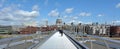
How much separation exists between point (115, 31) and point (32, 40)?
283 feet

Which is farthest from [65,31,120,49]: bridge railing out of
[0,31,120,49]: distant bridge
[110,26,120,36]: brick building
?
[110,26,120,36]: brick building

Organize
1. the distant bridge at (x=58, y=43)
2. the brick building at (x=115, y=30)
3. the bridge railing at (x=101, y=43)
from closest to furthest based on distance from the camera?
the bridge railing at (x=101, y=43)
the distant bridge at (x=58, y=43)
the brick building at (x=115, y=30)

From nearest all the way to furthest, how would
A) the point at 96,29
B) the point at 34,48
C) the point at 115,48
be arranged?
the point at 115,48 → the point at 34,48 → the point at 96,29

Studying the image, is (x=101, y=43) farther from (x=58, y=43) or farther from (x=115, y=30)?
(x=115, y=30)

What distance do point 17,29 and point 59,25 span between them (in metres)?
38.1

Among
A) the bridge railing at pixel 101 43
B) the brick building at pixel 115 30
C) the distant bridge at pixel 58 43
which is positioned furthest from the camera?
the brick building at pixel 115 30

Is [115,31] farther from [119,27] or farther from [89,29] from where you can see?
[89,29]

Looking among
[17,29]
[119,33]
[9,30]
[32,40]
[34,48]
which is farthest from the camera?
[119,33]

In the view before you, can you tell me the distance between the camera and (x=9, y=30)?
69.1 metres

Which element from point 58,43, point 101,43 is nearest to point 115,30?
point 58,43

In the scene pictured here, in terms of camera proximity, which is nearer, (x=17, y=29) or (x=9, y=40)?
(x=9, y=40)

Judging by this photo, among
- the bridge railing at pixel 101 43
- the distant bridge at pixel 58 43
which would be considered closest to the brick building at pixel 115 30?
the distant bridge at pixel 58 43

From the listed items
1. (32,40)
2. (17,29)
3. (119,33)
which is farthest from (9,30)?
(32,40)

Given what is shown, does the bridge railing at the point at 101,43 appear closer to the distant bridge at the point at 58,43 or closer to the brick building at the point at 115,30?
the distant bridge at the point at 58,43
